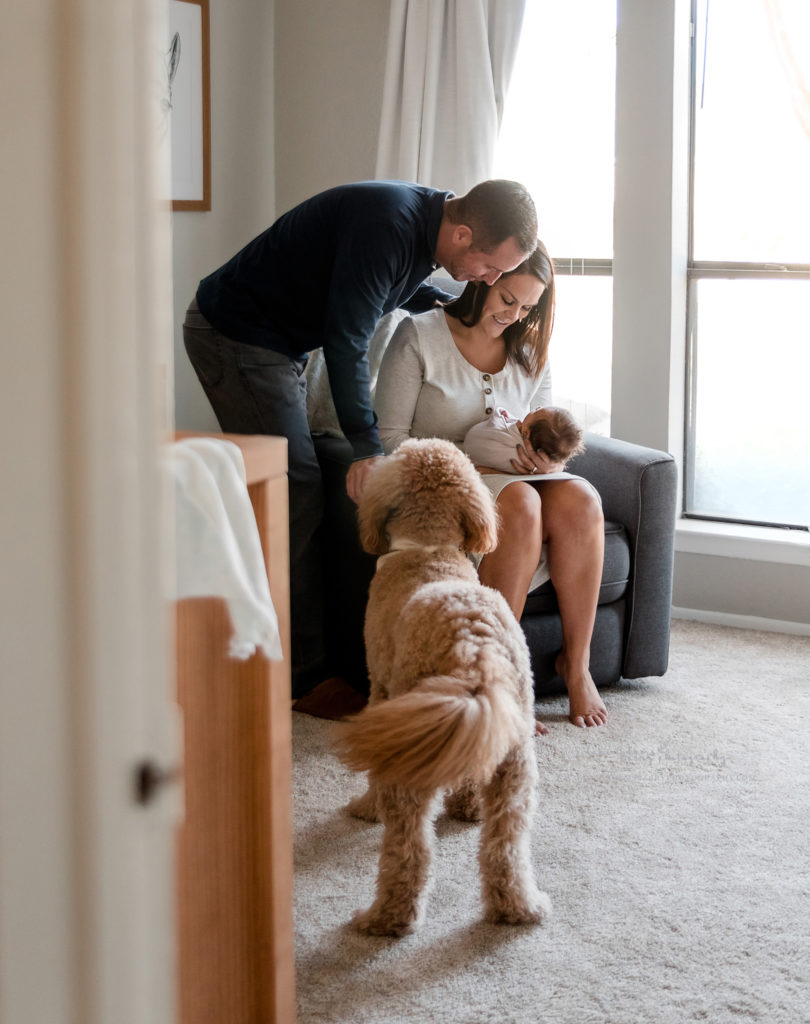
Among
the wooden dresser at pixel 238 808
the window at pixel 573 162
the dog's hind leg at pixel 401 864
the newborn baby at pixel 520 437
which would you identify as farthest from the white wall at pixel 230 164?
the wooden dresser at pixel 238 808

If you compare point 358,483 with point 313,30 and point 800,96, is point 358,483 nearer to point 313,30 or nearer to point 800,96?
point 800,96

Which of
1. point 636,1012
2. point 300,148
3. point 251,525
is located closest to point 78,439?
point 251,525

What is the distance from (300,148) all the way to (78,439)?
3.48m

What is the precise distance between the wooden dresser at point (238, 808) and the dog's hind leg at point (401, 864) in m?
0.34

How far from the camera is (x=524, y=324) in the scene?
2.56 meters

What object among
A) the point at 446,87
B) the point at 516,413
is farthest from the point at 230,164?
the point at 516,413

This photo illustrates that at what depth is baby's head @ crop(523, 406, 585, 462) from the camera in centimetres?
236

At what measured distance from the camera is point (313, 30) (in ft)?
11.8

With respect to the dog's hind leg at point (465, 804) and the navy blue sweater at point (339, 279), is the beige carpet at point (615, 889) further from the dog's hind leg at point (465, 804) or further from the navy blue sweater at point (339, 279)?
the navy blue sweater at point (339, 279)

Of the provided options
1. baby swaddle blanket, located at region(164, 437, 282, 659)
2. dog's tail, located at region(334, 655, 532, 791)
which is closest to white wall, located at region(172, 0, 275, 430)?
dog's tail, located at region(334, 655, 532, 791)

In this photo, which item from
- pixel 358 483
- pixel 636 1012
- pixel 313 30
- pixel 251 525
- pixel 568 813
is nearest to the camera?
pixel 251 525

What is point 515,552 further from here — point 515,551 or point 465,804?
point 465,804

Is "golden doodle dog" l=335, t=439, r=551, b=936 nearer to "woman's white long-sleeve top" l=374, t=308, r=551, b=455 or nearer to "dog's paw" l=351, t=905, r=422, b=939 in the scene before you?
"dog's paw" l=351, t=905, r=422, b=939

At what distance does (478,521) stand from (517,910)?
0.59m
